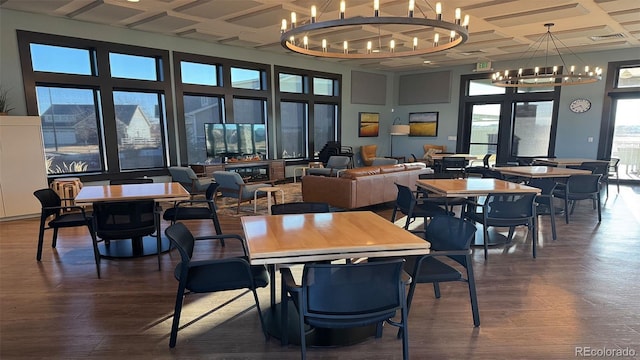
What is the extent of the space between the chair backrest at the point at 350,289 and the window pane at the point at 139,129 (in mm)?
6791

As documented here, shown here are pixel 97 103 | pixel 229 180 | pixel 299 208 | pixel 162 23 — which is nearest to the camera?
pixel 299 208

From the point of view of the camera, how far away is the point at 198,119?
838 cm

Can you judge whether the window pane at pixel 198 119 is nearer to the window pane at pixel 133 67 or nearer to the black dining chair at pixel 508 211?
the window pane at pixel 133 67

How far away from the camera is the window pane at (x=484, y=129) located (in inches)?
429

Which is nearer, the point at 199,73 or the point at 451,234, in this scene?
the point at 451,234

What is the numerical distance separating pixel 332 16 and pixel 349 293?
5514 millimetres

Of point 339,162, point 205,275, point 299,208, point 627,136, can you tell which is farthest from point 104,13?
point 627,136

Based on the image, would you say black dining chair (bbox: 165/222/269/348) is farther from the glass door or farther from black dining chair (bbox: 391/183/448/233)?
the glass door

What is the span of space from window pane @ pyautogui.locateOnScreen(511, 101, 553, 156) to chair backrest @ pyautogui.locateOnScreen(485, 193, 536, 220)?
7.45m

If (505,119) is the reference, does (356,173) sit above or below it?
below

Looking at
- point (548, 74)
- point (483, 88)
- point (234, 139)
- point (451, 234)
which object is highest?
point (483, 88)

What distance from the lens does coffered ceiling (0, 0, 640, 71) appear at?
5.44 m

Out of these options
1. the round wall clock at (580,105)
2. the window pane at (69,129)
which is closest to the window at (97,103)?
the window pane at (69,129)

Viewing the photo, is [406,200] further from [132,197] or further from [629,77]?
[629,77]
